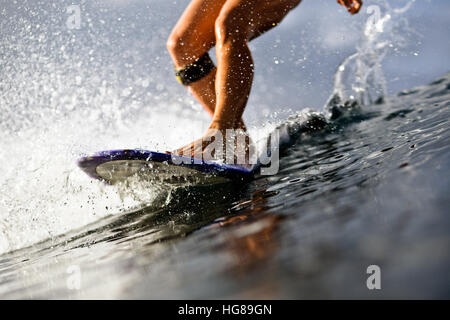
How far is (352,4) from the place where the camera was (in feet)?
5.27

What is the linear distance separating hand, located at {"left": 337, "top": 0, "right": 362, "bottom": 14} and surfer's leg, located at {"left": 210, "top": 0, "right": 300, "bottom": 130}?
0.48m

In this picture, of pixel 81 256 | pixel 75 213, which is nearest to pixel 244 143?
pixel 75 213

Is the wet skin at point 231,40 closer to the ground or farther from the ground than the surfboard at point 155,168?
farther from the ground

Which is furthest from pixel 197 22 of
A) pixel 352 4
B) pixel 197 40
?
pixel 352 4

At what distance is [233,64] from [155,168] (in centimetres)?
41

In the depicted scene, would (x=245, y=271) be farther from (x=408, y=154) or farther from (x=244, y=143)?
(x=244, y=143)

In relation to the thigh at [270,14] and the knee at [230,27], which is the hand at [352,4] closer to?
the thigh at [270,14]

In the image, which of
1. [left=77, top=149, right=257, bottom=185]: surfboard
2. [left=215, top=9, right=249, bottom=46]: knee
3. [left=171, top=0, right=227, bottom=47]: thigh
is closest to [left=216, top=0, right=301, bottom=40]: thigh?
[left=215, top=9, right=249, bottom=46]: knee

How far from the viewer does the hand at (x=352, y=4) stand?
1588 millimetres

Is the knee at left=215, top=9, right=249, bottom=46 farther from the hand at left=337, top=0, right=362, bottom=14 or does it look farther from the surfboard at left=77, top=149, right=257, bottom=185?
the hand at left=337, top=0, right=362, bottom=14

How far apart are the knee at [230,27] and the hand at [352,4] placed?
548mm

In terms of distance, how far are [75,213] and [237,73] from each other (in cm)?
70

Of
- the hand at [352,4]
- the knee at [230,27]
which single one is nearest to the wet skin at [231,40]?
the knee at [230,27]

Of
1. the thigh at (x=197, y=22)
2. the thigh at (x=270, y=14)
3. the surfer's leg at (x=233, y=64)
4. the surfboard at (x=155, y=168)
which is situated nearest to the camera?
the surfboard at (x=155, y=168)
